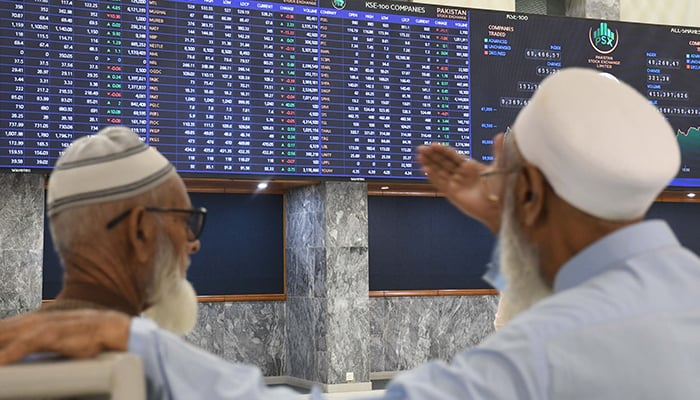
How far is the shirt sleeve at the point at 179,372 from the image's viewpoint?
44.0 inches

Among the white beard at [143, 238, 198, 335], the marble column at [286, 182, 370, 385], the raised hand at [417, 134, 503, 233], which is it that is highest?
the raised hand at [417, 134, 503, 233]

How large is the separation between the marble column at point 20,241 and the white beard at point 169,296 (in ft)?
17.5

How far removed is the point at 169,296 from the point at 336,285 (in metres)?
6.22

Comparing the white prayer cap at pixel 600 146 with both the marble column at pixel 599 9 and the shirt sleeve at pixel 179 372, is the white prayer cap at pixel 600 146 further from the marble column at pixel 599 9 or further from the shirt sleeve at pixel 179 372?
the marble column at pixel 599 9

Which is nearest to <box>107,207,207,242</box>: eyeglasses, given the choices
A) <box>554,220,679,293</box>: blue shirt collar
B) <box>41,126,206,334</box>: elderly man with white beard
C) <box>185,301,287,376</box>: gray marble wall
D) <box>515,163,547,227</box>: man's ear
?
<box>41,126,206,334</box>: elderly man with white beard

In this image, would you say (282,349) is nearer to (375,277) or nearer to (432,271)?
(375,277)

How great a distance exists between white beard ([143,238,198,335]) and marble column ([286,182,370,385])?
5.98 meters

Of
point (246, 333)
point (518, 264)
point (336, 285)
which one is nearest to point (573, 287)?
point (518, 264)

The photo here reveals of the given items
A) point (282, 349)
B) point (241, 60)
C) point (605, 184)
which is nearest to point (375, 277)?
point (282, 349)

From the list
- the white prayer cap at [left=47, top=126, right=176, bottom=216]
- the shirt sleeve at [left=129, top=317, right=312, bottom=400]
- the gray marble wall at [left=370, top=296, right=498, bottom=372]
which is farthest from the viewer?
the gray marble wall at [left=370, top=296, right=498, bottom=372]

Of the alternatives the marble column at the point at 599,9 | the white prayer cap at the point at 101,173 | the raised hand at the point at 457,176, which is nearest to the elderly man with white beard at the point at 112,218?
the white prayer cap at the point at 101,173

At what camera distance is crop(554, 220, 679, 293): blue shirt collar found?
1363mm

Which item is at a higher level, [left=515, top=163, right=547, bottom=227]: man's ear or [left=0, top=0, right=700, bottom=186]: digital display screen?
[left=0, top=0, right=700, bottom=186]: digital display screen

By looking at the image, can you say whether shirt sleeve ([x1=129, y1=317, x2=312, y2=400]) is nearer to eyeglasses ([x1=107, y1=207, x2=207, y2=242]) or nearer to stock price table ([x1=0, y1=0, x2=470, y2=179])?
eyeglasses ([x1=107, y1=207, x2=207, y2=242])
